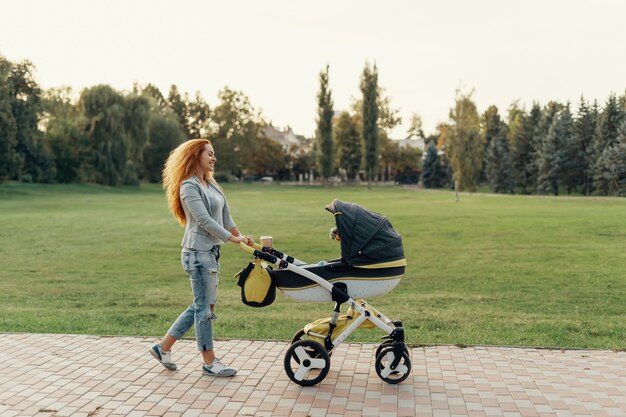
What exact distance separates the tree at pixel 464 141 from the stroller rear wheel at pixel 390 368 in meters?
39.2

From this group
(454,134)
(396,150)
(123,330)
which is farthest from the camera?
(396,150)

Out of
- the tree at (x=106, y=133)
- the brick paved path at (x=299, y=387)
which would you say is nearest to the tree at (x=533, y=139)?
the tree at (x=106, y=133)

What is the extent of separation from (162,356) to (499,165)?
58.1 m

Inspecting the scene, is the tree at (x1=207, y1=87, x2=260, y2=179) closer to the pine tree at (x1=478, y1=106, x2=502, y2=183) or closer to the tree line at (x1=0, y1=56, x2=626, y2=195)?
the tree line at (x1=0, y1=56, x2=626, y2=195)

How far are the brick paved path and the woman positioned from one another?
0.22m

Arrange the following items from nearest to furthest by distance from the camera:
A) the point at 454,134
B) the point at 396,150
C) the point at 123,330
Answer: the point at 123,330, the point at 454,134, the point at 396,150

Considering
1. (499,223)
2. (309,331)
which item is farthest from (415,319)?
(499,223)

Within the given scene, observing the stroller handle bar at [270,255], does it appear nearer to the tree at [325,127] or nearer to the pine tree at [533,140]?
the pine tree at [533,140]

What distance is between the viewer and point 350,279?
17.7 ft

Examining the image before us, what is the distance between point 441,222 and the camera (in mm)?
22469

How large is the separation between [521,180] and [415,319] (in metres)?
54.5

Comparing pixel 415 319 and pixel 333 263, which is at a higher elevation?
pixel 333 263

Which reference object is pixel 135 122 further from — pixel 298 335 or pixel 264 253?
pixel 264 253

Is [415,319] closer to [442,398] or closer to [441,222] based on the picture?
[442,398]
